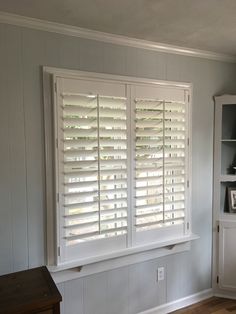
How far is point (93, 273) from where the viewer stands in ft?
7.47

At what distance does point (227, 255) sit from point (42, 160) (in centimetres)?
206

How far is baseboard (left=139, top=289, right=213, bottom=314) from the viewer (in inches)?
103

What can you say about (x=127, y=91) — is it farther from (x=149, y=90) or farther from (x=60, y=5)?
(x=60, y=5)

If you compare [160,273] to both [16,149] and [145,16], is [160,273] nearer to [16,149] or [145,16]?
[16,149]

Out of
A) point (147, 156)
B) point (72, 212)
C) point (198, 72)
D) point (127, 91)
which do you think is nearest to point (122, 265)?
point (72, 212)

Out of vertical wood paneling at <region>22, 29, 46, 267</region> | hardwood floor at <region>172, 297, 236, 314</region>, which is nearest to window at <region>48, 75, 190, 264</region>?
vertical wood paneling at <region>22, 29, 46, 267</region>

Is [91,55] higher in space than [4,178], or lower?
higher

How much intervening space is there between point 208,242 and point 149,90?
1637 millimetres

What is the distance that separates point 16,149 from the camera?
6.43ft

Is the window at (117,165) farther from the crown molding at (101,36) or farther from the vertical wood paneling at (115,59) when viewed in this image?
the crown molding at (101,36)

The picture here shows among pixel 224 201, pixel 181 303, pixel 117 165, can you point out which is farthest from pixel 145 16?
pixel 181 303

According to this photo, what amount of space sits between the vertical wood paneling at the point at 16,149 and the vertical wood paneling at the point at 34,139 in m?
0.03

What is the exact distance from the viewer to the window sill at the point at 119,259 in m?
2.12

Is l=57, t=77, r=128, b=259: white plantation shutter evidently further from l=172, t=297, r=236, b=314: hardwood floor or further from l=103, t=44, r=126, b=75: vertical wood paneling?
l=172, t=297, r=236, b=314: hardwood floor
